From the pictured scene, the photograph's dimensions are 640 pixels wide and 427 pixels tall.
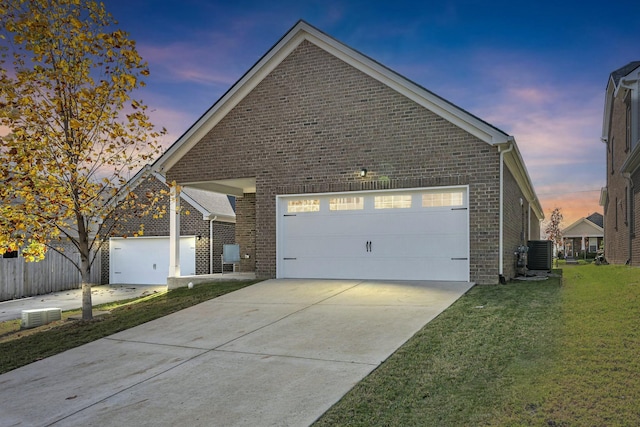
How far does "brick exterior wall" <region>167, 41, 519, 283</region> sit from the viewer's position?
1130 cm

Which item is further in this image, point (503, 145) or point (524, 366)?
point (503, 145)

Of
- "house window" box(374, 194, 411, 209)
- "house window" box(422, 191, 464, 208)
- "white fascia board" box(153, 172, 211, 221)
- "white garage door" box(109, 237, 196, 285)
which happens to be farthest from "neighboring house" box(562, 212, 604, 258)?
"house window" box(374, 194, 411, 209)

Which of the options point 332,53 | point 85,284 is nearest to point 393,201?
point 332,53

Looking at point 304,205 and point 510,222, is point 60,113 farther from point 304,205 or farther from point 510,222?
point 510,222

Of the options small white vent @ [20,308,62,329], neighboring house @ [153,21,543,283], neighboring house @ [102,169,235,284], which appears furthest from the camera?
neighboring house @ [102,169,235,284]

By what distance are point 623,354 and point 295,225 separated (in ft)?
29.9

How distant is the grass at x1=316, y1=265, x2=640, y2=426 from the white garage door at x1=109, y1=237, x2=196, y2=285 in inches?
671

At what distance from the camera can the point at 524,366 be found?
16.9 feet

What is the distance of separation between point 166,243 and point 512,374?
20.8 metres

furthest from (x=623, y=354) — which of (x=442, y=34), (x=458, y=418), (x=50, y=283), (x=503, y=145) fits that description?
(x=50, y=283)

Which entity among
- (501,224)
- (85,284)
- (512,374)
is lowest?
(512,374)

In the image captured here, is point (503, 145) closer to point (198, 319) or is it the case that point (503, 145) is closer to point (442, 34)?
point (442, 34)

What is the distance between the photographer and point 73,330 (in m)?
9.58

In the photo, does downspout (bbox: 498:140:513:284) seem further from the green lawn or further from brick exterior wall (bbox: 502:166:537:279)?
the green lawn
